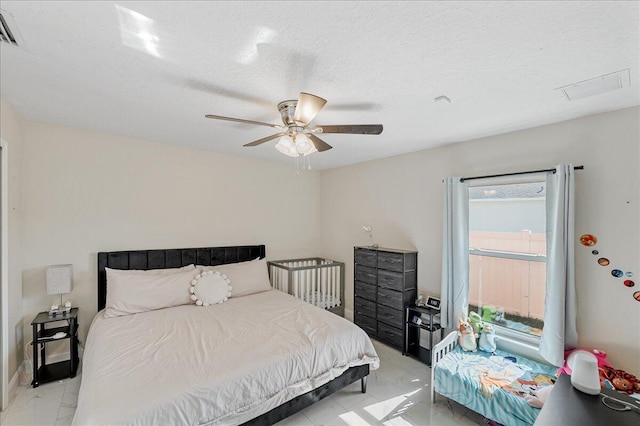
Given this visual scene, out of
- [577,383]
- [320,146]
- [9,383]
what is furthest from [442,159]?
[9,383]

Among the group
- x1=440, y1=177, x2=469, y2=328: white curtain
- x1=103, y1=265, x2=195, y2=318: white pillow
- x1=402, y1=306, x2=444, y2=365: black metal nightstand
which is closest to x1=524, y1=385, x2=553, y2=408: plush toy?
x1=440, y1=177, x2=469, y2=328: white curtain

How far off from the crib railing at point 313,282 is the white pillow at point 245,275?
320 millimetres

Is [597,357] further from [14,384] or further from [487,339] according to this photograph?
[14,384]

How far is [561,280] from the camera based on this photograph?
92.6 inches

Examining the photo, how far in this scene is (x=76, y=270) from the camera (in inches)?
119

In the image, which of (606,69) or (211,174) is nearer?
(606,69)

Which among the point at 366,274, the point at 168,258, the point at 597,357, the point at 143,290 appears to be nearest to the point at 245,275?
the point at 168,258

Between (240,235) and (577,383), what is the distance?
3.75 metres

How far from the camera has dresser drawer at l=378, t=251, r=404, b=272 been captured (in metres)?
3.45

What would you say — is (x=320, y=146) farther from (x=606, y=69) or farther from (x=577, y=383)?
(x=577, y=383)

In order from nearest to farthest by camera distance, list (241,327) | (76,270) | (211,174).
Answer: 1. (241,327)
2. (76,270)
3. (211,174)

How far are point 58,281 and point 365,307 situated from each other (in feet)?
11.2

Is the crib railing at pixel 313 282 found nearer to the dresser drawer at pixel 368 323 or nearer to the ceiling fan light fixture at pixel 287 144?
the dresser drawer at pixel 368 323

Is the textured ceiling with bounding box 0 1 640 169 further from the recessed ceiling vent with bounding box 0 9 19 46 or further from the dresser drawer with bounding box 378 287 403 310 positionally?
the dresser drawer with bounding box 378 287 403 310
